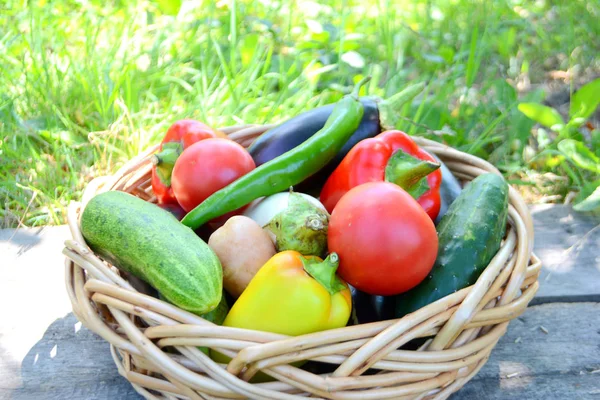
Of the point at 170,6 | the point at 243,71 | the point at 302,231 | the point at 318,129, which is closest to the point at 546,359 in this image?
the point at 302,231

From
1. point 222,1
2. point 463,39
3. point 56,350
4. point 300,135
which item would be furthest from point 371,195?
point 222,1

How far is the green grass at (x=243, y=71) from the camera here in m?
2.09

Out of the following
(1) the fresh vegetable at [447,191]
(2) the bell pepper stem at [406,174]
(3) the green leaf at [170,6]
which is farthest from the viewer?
(3) the green leaf at [170,6]

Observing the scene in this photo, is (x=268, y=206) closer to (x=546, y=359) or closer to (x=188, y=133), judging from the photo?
(x=188, y=133)

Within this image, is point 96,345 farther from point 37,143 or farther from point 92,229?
point 37,143

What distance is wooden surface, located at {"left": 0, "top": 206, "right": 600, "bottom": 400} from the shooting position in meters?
1.22

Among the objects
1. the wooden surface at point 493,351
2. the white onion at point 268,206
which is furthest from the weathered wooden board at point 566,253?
the white onion at point 268,206

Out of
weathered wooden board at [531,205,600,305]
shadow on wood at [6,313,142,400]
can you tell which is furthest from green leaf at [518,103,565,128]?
shadow on wood at [6,313,142,400]

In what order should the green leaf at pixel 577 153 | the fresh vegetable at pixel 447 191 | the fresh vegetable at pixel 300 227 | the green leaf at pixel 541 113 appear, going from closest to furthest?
1. the fresh vegetable at pixel 300 227
2. the fresh vegetable at pixel 447 191
3. the green leaf at pixel 577 153
4. the green leaf at pixel 541 113

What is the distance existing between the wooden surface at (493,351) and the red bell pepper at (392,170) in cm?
35

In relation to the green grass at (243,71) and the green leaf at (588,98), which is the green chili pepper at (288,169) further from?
the green leaf at (588,98)

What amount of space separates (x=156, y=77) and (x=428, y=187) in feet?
4.68

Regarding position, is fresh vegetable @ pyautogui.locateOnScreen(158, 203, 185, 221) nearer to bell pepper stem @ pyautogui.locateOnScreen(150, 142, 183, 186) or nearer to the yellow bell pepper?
bell pepper stem @ pyautogui.locateOnScreen(150, 142, 183, 186)

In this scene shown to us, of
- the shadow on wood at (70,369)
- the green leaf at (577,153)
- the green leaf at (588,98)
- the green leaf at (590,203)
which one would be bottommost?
the shadow on wood at (70,369)
